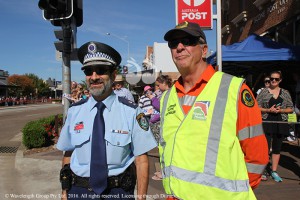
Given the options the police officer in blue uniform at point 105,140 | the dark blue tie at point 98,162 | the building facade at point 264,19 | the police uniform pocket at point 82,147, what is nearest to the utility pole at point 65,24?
the police officer in blue uniform at point 105,140

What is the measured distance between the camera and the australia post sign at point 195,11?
5645 millimetres

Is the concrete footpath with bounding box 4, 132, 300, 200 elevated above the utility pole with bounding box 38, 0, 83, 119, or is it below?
below

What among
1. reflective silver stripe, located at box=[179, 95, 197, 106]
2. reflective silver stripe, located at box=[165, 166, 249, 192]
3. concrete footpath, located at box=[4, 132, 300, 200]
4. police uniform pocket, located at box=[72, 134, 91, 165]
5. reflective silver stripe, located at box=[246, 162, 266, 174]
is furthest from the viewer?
concrete footpath, located at box=[4, 132, 300, 200]

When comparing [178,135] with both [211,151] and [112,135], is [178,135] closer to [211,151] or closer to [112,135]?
[211,151]

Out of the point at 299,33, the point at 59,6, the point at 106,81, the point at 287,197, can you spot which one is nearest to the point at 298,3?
the point at 299,33

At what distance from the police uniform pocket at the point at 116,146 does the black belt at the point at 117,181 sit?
0.37 ft

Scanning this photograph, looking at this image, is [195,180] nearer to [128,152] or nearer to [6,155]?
[128,152]

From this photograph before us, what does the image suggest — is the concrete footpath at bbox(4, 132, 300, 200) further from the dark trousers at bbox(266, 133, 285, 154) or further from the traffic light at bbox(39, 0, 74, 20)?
the traffic light at bbox(39, 0, 74, 20)

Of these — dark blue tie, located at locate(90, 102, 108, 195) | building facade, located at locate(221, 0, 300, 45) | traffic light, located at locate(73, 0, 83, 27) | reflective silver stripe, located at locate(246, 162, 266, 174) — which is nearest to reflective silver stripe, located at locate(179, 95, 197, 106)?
reflective silver stripe, located at locate(246, 162, 266, 174)

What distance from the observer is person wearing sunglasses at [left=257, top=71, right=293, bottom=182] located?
17.3ft

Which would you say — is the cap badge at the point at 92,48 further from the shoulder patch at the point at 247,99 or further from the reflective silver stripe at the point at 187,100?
the shoulder patch at the point at 247,99

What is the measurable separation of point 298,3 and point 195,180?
8942 millimetres

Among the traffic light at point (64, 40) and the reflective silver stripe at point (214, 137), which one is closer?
the reflective silver stripe at point (214, 137)

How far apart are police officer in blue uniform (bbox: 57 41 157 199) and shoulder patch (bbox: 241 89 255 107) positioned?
925 mm
